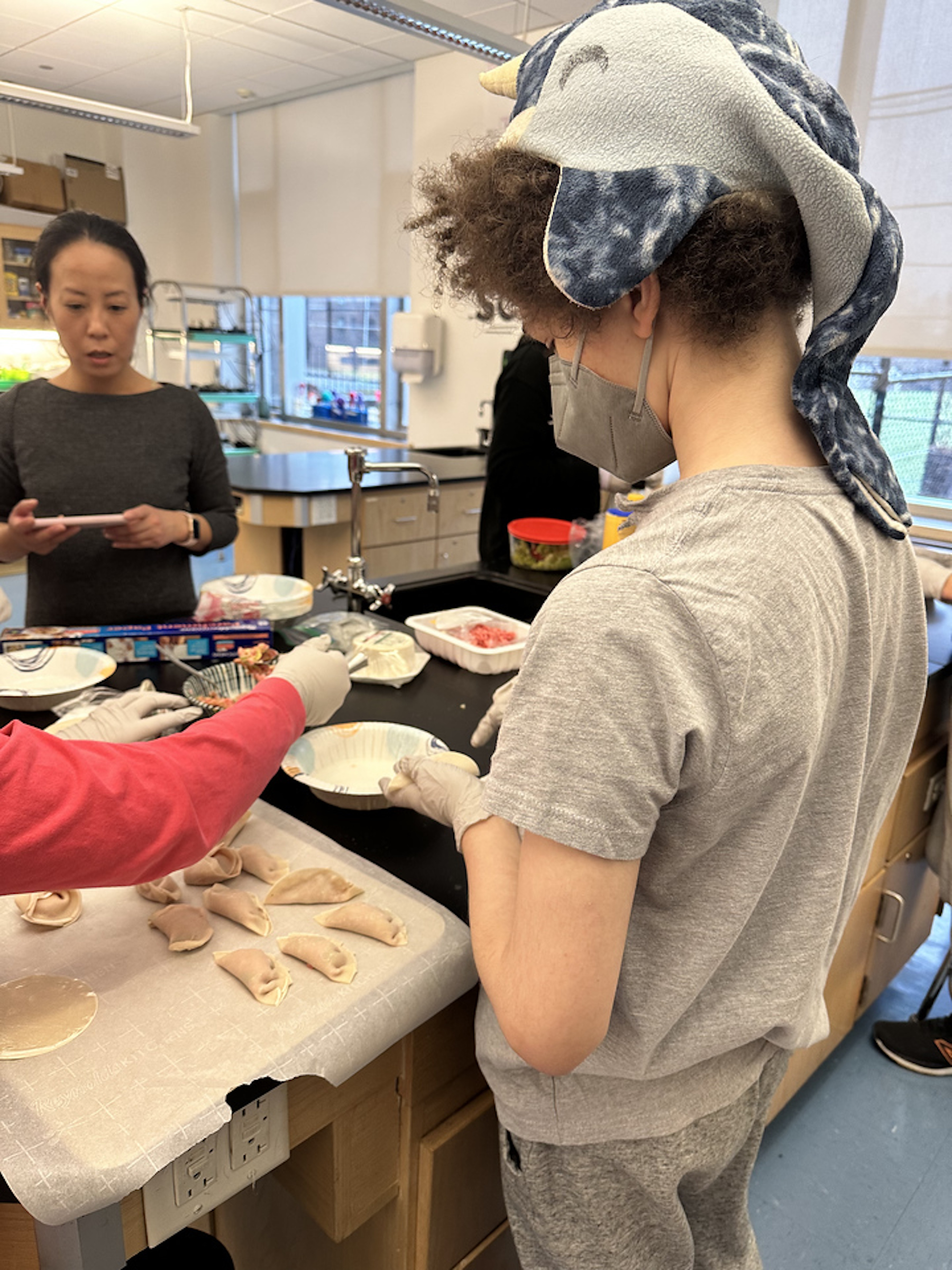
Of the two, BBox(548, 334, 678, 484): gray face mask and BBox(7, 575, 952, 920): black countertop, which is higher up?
BBox(548, 334, 678, 484): gray face mask

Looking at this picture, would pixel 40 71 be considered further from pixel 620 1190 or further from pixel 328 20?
pixel 620 1190

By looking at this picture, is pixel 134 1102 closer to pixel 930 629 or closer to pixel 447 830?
pixel 447 830

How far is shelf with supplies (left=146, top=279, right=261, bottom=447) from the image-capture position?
6535 millimetres

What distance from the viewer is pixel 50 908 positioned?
89 centimetres

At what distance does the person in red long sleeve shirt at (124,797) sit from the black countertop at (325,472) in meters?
2.53

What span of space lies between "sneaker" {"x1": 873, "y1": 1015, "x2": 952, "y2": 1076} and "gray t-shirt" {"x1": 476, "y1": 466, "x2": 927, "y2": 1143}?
1505mm

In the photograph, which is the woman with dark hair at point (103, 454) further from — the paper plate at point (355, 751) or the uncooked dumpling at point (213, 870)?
the uncooked dumpling at point (213, 870)

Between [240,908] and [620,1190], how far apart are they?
47cm

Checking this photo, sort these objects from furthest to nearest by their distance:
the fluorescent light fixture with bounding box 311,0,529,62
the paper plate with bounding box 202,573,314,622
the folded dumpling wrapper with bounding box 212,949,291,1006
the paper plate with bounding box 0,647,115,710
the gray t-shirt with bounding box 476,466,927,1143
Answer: the fluorescent light fixture with bounding box 311,0,529,62 < the paper plate with bounding box 202,573,314,622 < the paper plate with bounding box 0,647,115,710 < the folded dumpling wrapper with bounding box 212,949,291,1006 < the gray t-shirt with bounding box 476,466,927,1143

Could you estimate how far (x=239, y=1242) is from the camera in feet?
4.00

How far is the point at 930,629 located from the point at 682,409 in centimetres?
165

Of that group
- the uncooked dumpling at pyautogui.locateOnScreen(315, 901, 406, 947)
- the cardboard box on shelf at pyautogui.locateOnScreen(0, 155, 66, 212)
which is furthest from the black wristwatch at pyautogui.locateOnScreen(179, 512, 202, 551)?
the cardboard box on shelf at pyautogui.locateOnScreen(0, 155, 66, 212)

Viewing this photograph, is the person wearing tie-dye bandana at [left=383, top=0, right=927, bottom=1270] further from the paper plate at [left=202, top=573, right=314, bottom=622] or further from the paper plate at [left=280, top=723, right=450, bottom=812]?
the paper plate at [left=202, top=573, right=314, bottom=622]

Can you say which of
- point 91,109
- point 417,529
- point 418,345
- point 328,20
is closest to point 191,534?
point 417,529
